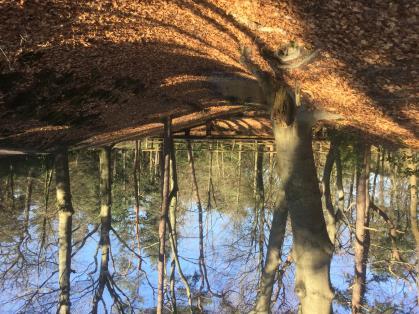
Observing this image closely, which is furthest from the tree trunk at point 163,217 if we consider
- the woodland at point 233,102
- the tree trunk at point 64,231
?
the tree trunk at point 64,231

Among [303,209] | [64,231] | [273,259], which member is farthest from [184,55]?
[64,231]

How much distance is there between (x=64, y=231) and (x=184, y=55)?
21.2ft

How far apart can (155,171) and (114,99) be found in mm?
14542

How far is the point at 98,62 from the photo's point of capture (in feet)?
19.9

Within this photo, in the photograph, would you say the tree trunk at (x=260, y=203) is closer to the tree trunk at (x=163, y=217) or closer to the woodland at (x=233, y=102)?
the woodland at (x=233, y=102)

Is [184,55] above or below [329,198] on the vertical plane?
above

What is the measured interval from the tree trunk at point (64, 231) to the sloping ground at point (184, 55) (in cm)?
265

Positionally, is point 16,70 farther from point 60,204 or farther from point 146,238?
point 146,238

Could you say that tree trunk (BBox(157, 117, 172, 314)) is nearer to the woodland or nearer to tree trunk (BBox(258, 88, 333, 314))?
the woodland

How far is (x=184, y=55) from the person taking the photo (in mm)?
6543

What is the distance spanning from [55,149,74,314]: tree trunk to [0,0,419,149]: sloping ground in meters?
2.65

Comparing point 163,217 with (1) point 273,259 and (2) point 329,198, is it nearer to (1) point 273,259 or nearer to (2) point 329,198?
(1) point 273,259

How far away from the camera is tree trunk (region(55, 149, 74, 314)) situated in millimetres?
9906

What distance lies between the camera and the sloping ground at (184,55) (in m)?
3.87
